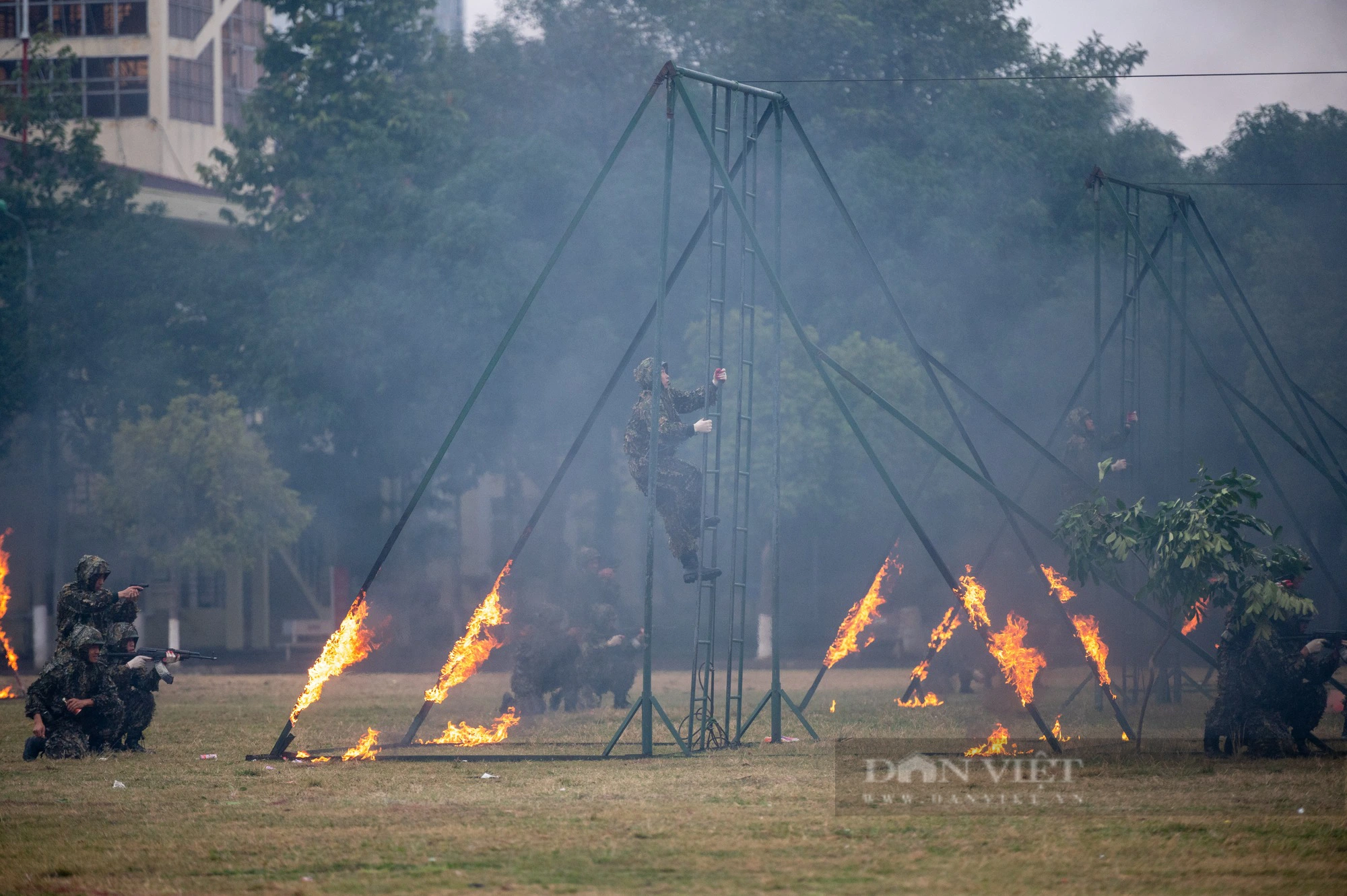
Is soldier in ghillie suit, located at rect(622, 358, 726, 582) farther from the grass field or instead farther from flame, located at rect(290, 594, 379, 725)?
flame, located at rect(290, 594, 379, 725)

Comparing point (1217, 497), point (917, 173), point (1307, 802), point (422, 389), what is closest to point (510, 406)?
point (422, 389)

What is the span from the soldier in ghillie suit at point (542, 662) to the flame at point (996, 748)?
6415 mm

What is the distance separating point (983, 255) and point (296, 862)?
29.0 m

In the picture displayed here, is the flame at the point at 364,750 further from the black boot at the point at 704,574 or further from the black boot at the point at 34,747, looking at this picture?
the black boot at the point at 704,574

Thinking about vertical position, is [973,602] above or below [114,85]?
below

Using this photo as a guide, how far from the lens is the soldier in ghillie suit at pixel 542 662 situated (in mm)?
18172

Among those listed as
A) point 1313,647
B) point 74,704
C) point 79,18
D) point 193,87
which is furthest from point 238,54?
point 1313,647

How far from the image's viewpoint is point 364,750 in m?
13.5

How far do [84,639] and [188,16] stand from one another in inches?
1423

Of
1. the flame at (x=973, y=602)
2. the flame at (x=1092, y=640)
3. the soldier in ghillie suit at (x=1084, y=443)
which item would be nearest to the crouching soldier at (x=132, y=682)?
the flame at (x=973, y=602)

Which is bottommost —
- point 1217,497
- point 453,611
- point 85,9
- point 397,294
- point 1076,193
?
point 453,611

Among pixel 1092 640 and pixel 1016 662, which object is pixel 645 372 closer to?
pixel 1016 662

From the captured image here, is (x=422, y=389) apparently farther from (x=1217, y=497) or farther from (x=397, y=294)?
(x=1217, y=497)

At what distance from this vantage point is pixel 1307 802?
403 inches
